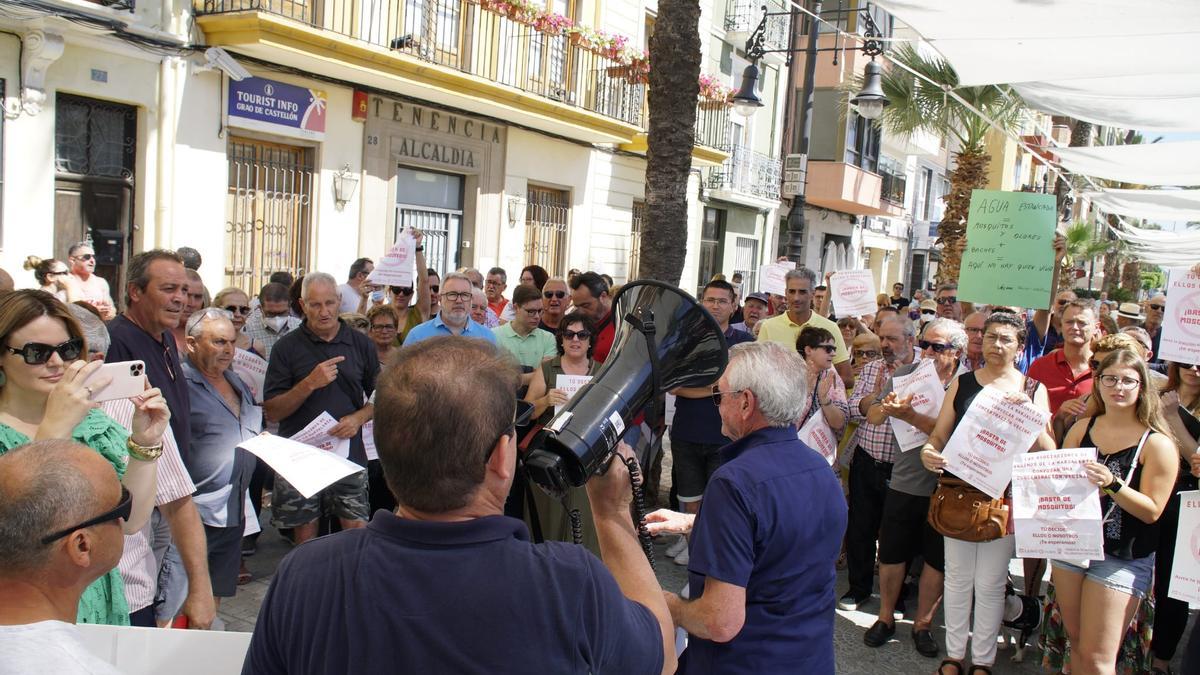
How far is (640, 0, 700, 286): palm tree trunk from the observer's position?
7.62 m

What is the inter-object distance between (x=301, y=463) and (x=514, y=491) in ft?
5.36

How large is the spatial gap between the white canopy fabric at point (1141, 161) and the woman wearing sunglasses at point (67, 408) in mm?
7540

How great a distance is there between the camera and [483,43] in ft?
42.8

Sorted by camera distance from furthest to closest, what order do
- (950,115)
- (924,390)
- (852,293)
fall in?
1. (950,115)
2. (852,293)
3. (924,390)

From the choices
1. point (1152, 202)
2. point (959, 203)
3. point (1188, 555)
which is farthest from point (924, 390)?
point (959, 203)

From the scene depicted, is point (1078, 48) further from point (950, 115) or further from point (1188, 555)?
point (950, 115)

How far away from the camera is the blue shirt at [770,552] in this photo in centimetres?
256

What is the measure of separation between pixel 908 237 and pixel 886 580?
3216 centimetres

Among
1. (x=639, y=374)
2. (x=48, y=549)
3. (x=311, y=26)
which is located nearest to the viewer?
(x=48, y=549)

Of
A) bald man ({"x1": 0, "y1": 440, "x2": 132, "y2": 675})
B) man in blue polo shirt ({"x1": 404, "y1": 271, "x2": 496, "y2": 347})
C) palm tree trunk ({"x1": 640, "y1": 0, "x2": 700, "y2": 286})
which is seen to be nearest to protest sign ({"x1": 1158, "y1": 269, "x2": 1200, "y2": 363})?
palm tree trunk ({"x1": 640, "y1": 0, "x2": 700, "y2": 286})

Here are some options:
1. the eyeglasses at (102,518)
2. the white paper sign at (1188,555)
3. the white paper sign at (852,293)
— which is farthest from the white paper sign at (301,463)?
the white paper sign at (852,293)

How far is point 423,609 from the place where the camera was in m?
1.36

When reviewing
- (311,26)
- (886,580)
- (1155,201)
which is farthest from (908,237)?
(886,580)

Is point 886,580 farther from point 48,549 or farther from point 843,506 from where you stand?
point 48,549
